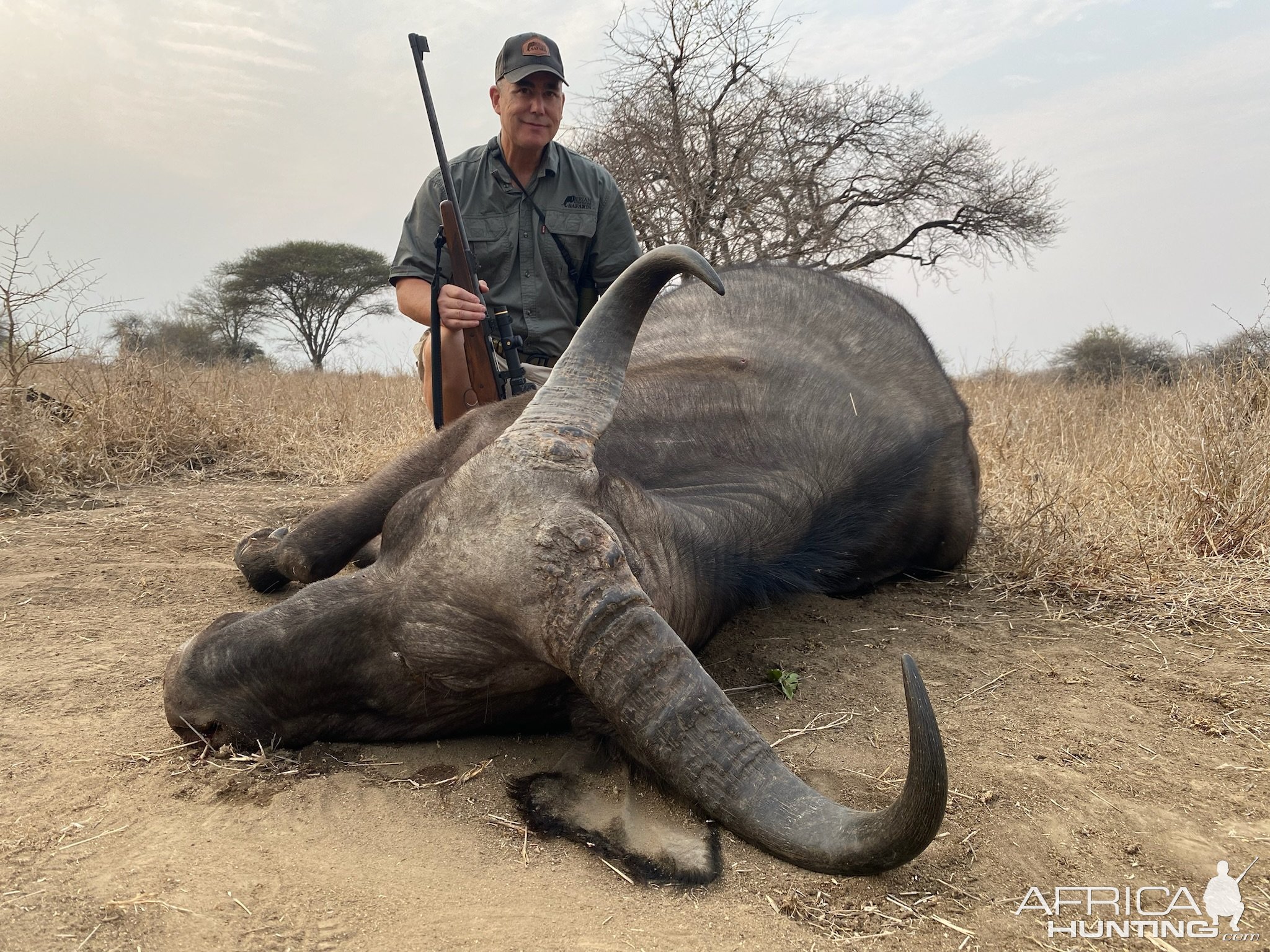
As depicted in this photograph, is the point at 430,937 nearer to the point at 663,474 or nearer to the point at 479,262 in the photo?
the point at 663,474

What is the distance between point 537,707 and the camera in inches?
86.4

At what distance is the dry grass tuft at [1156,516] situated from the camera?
351cm

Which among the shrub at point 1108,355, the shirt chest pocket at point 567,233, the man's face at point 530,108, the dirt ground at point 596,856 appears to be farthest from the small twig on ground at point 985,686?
the shrub at point 1108,355

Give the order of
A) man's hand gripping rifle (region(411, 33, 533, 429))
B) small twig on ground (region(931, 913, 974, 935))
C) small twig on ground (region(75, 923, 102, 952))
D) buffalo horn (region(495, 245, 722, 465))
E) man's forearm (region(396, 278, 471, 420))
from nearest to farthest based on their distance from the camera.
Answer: small twig on ground (region(75, 923, 102, 952))
small twig on ground (region(931, 913, 974, 935))
buffalo horn (region(495, 245, 722, 465))
man's hand gripping rifle (region(411, 33, 533, 429))
man's forearm (region(396, 278, 471, 420))

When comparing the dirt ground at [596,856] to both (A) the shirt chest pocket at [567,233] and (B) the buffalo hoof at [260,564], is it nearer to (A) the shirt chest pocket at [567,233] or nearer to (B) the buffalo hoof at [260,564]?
(B) the buffalo hoof at [260,564]

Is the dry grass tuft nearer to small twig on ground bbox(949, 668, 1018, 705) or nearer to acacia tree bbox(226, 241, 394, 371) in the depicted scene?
small twig on ground bbox(949, 668, 1018, 705)

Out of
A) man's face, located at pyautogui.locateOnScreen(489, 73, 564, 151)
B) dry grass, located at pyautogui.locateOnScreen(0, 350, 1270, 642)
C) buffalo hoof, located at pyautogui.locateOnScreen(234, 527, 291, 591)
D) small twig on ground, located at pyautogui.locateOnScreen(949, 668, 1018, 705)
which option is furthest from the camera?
man's face, located at pyautogui.locateOnScreen(489, 73, 564, 151)

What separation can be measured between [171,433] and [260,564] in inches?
131

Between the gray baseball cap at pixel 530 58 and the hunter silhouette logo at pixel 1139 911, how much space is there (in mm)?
4183

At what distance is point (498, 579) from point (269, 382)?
8.78m

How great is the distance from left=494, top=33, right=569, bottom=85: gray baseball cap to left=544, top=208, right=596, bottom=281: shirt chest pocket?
2.18 feet

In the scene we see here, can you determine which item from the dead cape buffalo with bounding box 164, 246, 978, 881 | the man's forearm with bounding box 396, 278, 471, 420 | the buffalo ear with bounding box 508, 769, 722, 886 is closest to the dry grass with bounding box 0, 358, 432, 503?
the man's forearm with bounding box 396, 278, 471, 420

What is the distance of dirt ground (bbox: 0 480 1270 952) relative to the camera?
1.56m

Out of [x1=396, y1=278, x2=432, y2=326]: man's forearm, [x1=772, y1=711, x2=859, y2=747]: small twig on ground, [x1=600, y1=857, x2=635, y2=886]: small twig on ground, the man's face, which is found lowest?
[x1=772, y1=711, x2=859, y2=747]: small twig on ground
